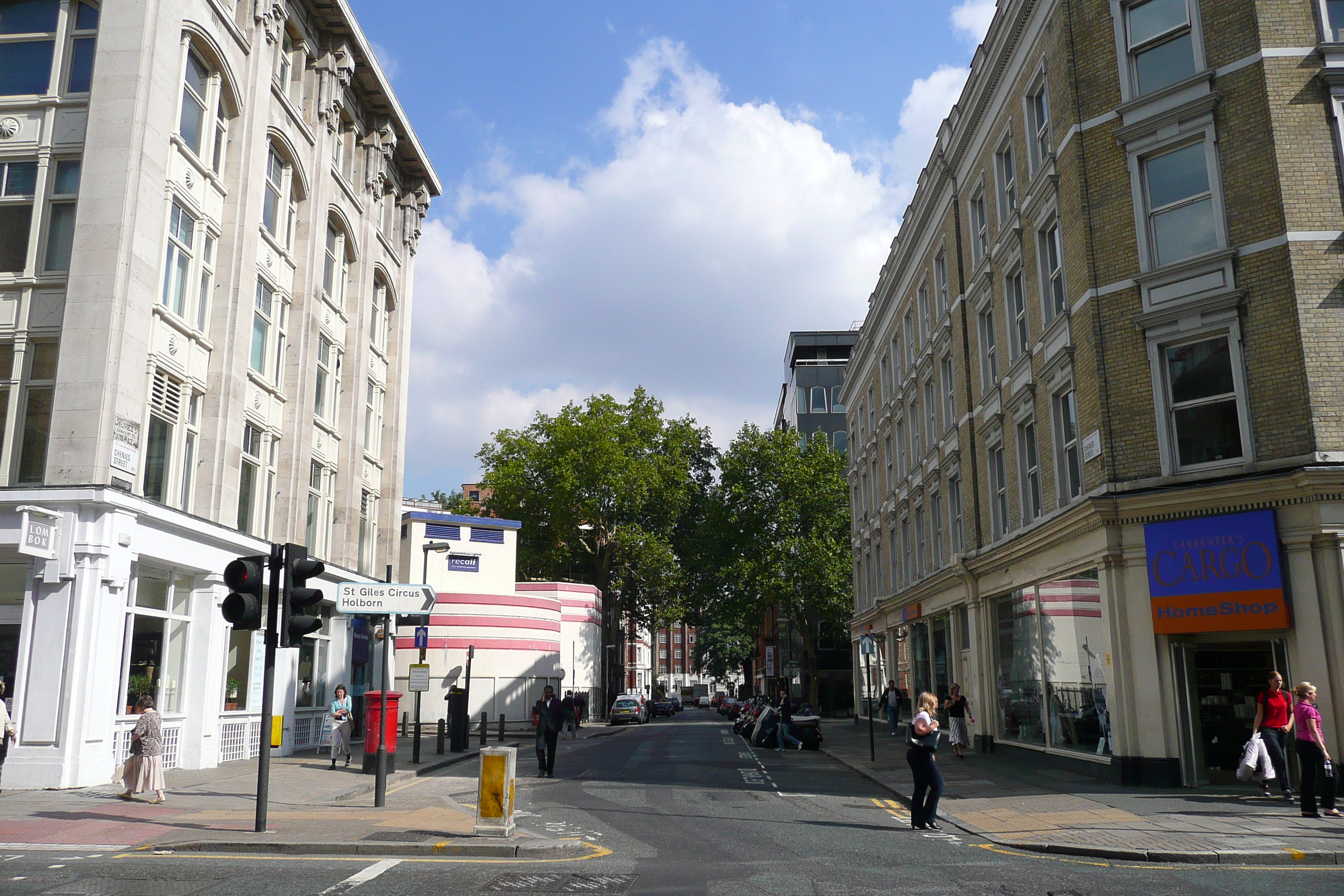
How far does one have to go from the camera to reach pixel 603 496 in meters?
60.1

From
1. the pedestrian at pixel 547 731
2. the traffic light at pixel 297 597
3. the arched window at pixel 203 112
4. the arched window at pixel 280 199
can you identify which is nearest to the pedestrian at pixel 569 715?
the pedestrian at pixel 547 731

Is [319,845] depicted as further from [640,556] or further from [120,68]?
[640,556]

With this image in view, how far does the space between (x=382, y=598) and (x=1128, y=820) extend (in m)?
10.4

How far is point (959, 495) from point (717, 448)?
4002cm

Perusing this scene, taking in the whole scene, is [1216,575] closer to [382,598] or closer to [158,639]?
[382,598]

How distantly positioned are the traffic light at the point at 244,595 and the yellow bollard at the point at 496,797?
2963 mm

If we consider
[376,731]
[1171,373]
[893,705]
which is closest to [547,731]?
[376,731]

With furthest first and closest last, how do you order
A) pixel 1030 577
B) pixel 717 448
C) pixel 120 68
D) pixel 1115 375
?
1. pixel 717 448
2. pixel 1030 577
3. pixel 120 68
4. pixel 1115 375

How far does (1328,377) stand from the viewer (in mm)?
15281

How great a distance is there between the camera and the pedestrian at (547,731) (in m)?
20.0

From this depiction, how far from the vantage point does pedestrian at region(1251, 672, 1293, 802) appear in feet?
46.5

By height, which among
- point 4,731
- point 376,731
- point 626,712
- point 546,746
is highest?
point 4,731

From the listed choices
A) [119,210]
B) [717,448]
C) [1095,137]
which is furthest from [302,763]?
[717,448]

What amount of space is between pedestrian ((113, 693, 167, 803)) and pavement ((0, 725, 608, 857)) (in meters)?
0.23
